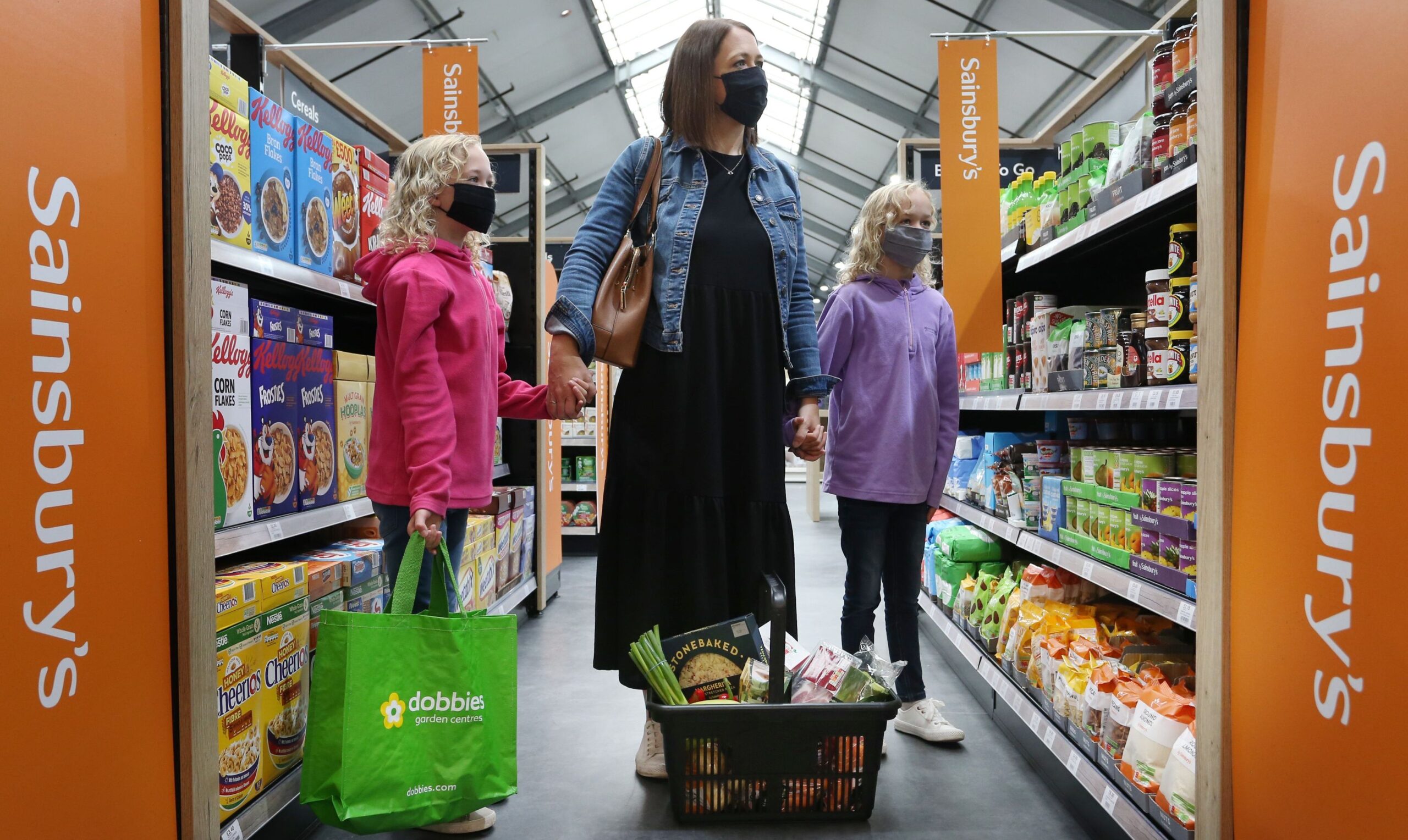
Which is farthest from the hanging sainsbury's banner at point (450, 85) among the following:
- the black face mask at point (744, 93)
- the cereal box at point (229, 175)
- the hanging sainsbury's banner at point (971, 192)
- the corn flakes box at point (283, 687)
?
the corn flakes box at point (283, 687)

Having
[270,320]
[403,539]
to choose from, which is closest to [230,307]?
[270,320]

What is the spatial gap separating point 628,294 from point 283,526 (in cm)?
94

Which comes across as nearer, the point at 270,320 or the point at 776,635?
the point at 776,635

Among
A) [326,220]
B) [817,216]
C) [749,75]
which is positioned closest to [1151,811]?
[749,75]

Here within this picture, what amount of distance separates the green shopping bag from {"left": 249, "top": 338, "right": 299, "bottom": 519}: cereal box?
0.42 meters

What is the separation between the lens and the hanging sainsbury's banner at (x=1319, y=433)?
104cm

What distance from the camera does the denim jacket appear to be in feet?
6.25

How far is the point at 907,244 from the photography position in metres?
2.55

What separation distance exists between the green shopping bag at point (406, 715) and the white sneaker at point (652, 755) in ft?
1.83

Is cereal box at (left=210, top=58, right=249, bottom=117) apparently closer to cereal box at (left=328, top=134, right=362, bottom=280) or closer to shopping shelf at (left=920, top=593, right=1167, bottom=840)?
cereal box at (left=328, top=134, right=362, bottom=280)

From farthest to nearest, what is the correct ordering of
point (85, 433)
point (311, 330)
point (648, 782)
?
point (648, 782), point (311, 330), point (85, 433)

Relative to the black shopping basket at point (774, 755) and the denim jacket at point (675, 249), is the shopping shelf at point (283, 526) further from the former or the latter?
the black shopping basket at point (774, 755)

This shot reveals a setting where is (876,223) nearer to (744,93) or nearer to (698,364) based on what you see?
(744,93)

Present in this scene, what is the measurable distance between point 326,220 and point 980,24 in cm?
764
